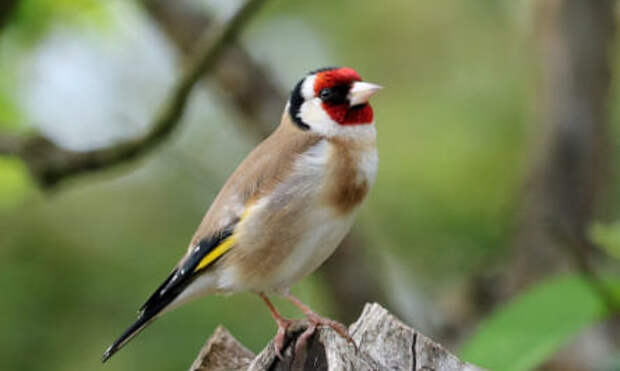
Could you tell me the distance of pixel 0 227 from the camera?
23.8 feet

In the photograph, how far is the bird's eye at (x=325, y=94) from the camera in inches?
157

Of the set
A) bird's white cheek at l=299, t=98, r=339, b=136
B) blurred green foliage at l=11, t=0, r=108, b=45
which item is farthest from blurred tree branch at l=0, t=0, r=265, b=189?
blurred green foliage at l=11, t=0, r=108, b=45

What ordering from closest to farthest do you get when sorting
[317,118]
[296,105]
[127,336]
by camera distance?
[127,336]
[317,118]
[296,105]

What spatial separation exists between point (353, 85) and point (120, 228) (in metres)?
4.66

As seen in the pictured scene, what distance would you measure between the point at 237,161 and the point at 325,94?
5.12 m

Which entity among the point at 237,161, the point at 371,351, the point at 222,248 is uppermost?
the point at 222,248

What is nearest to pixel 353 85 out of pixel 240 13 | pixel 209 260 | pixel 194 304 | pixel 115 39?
pixel 240 13

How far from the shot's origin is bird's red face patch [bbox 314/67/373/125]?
3920 mm

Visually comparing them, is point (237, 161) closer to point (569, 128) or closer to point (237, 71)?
point (237, 71)

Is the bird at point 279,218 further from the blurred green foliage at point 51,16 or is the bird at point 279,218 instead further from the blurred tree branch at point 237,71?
the blurred green foliage at point 51,16

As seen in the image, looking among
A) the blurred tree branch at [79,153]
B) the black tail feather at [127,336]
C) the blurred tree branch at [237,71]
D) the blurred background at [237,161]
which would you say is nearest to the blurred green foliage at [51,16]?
the blurred background at [237,161]

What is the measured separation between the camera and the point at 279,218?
3.65 meters

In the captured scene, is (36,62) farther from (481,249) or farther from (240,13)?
(481,249)

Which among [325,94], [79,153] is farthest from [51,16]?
[325,94]
